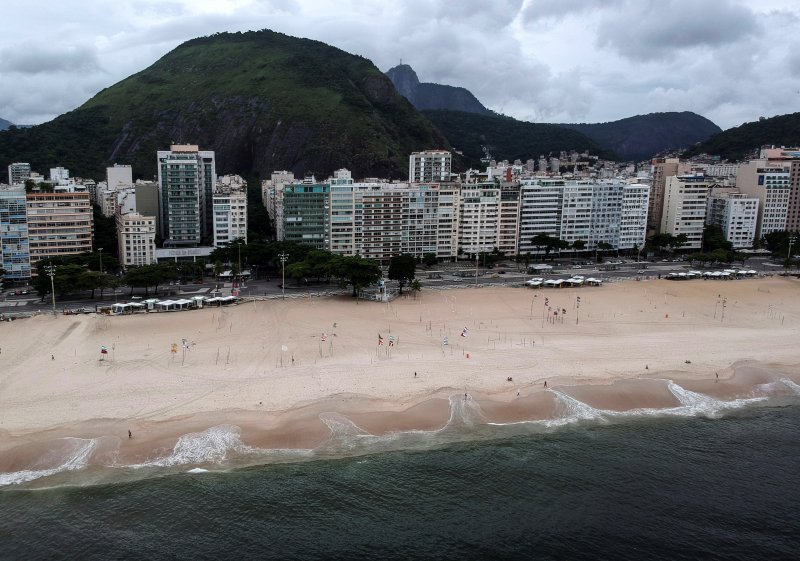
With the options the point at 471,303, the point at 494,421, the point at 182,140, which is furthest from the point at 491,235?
the point at 182,140

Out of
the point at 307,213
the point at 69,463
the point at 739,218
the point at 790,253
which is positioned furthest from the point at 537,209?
the point at 69,463

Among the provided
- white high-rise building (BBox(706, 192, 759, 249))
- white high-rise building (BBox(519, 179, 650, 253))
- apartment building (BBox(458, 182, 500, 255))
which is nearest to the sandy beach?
apartment building (BBox(458, 182, 500, 255))

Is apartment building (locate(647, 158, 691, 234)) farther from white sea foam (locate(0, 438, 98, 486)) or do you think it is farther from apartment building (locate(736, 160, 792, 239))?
white sea foam (locate(0, 438, 98, 486))

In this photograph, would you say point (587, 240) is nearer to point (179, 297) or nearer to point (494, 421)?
point (179, 297)

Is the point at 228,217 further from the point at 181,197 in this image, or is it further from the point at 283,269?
the point at 283,269

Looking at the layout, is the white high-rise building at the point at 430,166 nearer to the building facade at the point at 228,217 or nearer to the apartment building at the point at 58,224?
the building facade at the point at 228,217

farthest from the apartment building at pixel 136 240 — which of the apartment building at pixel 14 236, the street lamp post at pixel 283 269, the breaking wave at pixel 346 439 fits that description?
the breaking wave at pixel 346 439
